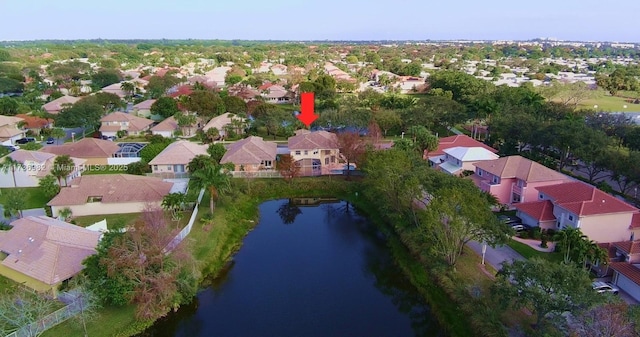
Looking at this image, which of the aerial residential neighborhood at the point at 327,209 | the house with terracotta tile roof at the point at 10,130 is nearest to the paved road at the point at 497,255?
the aerial residential neighborhood at the point at 327,209

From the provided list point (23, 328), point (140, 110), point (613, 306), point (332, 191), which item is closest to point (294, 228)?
point (332, 191)

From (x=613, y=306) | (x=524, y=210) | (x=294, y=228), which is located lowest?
(x=294, y=228)

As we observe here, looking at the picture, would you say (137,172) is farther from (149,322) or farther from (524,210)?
(524,210)

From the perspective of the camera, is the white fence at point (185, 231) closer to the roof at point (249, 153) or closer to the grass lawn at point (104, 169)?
the roof at point (249, 153)

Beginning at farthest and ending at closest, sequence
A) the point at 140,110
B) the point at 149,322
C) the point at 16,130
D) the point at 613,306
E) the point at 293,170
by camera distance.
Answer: the point at 140,110, the point at 16,130, the point at 293,170, the point at 149,322, the point at 613,306

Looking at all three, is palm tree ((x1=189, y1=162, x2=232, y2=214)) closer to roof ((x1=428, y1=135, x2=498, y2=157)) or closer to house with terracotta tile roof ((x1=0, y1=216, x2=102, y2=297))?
house with terracotta tile roof ((x1=0, y1=216, x2=102, y2=297))
